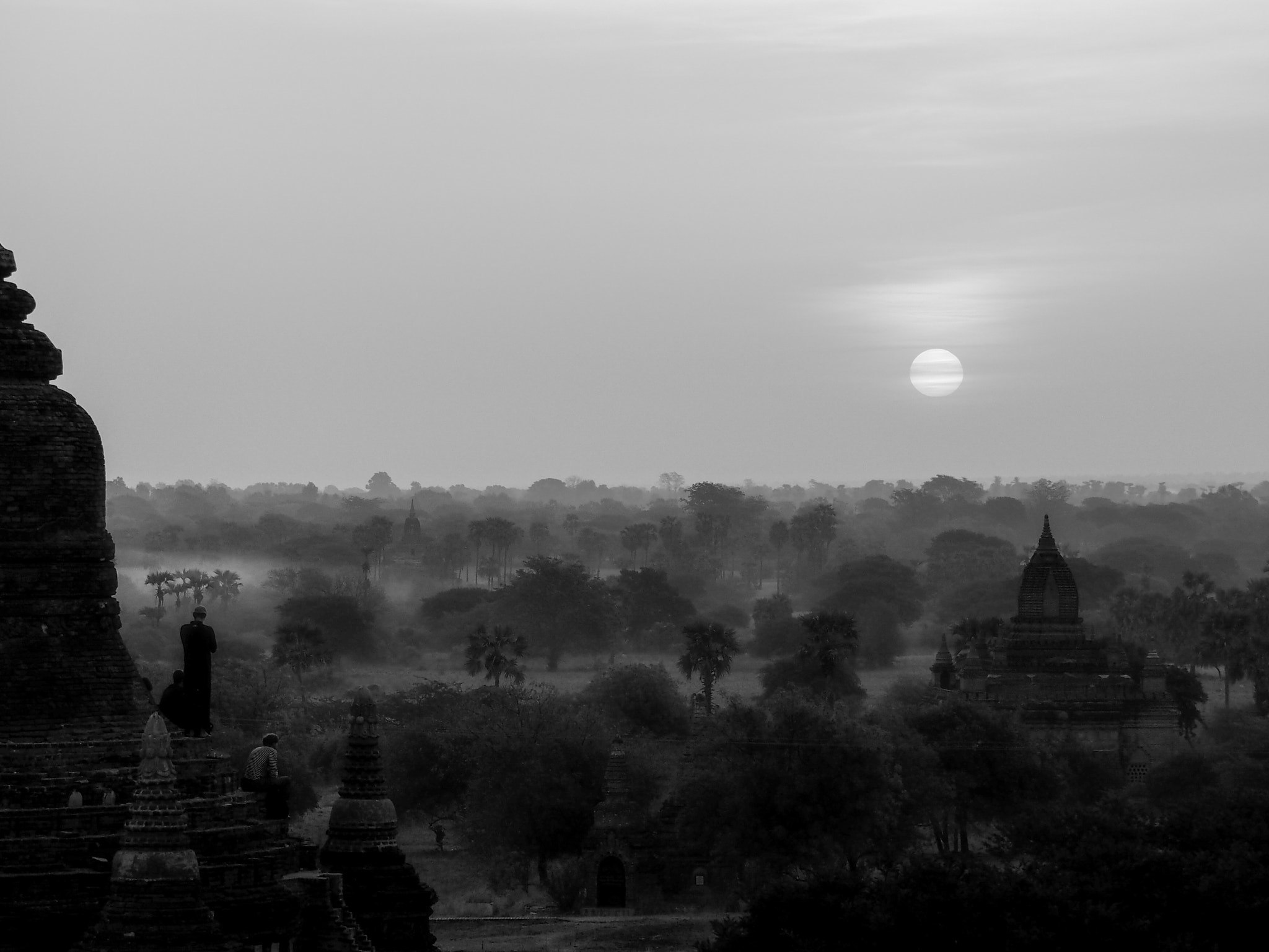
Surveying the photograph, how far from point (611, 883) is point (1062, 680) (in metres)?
27.1

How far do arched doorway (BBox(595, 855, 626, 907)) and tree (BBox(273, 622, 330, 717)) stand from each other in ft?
129

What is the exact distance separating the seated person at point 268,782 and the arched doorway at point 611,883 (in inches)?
1147

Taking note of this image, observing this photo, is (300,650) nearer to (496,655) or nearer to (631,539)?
(496,655)

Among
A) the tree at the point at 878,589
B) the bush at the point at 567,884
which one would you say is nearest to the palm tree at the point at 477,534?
the tree at the point at 878,589

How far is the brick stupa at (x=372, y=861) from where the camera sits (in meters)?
27.9

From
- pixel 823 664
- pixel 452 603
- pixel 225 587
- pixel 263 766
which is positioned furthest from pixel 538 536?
pixel 263 766

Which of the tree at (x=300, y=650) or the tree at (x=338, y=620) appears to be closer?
the tree at (x=300, y=650)

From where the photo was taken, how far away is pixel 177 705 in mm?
25328

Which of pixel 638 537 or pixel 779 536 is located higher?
pixel 638 537

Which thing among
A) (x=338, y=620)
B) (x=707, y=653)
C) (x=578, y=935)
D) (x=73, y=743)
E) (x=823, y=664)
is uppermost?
(x=338, y=620)

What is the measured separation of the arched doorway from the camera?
54938mm

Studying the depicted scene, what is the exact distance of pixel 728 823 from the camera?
185ft

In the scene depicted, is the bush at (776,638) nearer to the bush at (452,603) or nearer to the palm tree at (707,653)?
the bush at (452,603)

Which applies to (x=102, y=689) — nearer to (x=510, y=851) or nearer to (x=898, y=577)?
(x=510, y=851)
